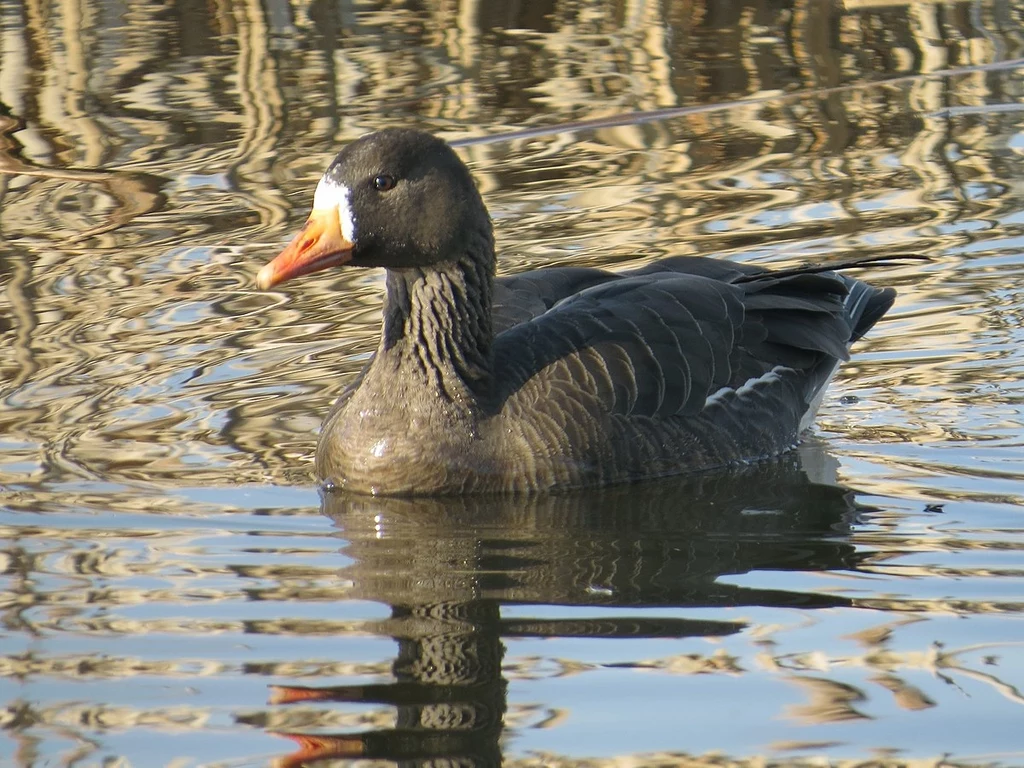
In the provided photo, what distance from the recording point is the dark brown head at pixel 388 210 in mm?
7551

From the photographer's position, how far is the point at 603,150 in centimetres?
1321

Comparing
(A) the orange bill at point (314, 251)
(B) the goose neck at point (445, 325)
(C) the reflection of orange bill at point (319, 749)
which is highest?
(A) the orange bill at point (314, 251)

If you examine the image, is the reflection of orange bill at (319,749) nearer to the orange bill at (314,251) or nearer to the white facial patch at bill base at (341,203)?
the orange bill at (314,251)

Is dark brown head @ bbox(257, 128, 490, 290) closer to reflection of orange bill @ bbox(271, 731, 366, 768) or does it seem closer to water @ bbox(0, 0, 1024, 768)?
water @ bbox(0, 0, 1024, 768)

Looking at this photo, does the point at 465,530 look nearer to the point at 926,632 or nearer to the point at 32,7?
the point at 926,632

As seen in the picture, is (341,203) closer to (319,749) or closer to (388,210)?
(388,210)

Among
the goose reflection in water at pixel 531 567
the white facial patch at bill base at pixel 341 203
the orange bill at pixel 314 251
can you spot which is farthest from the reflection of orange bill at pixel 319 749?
the white facial patch at bill base at pixel 341 203

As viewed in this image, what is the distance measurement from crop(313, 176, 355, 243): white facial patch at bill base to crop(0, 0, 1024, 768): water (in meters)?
1.21

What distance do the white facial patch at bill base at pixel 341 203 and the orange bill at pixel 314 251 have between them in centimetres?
1

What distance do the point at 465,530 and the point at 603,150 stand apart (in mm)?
6312

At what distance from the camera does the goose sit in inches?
303

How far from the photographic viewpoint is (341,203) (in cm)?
759

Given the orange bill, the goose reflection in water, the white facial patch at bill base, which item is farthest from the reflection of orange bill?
the white facial patch at bill base

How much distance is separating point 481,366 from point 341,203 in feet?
3.26
